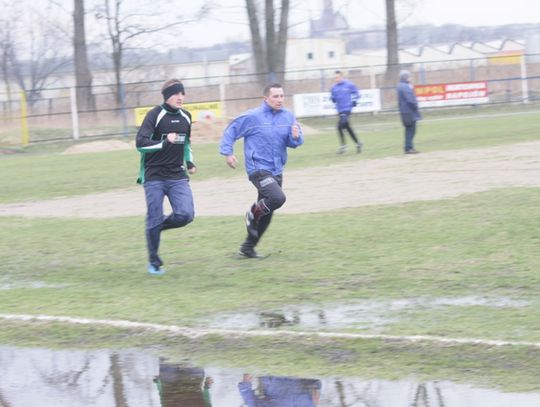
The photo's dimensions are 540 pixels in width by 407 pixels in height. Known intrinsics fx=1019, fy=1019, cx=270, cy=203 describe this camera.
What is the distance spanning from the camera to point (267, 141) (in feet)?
32.9

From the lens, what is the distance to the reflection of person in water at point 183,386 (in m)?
5.84

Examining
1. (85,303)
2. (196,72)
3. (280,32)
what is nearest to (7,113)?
(280,32)

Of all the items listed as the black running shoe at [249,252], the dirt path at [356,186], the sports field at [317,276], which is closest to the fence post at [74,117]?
the dirt path at [356,186]

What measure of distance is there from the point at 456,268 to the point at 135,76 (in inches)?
2241

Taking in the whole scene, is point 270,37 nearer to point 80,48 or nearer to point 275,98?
point 80,48

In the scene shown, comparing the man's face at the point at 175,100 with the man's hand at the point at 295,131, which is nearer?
the man's face at the point at 175,100

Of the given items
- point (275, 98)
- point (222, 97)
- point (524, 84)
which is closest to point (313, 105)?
point (222, 97)

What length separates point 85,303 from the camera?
8688 mm

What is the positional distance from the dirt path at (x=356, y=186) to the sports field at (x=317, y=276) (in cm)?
5

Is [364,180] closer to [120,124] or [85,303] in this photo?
[85,303]

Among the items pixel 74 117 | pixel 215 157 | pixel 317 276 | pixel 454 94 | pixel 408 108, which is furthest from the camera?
pixel 454 94

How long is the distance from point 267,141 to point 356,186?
6237mm

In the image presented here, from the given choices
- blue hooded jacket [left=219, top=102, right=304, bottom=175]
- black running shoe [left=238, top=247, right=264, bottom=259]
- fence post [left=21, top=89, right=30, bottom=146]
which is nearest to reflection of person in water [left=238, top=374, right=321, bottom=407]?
blue hooded jacket [left=219, top=102, right=304, bottom=175]

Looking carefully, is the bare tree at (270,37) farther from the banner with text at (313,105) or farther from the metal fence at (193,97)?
the banner with text at (313,105)
